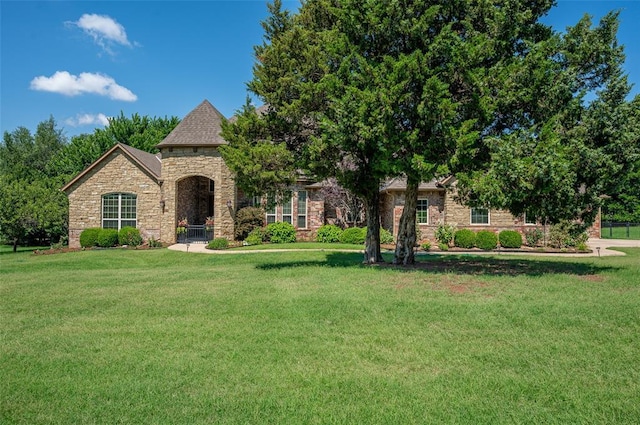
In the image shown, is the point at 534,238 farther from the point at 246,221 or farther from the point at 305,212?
the point at 246,221

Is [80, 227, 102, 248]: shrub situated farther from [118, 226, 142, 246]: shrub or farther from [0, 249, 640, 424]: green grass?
[0, 249, 640, 424]: green grass

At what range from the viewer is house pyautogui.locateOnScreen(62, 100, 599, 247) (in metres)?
23.5

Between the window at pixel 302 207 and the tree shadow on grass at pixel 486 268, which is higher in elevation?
the window at pixel 302 207

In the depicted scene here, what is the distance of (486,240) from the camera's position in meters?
22.7

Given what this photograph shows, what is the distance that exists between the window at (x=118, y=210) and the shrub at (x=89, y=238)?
116cm

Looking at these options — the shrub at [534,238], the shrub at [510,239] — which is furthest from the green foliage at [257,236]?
the shrub at [534,238]

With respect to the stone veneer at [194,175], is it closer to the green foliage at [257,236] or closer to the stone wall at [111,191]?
the stone wall at [111,191]

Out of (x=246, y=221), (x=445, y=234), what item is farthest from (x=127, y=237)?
(x=445, y=234)

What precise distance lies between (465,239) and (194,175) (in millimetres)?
15215

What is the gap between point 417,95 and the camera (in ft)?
38.8

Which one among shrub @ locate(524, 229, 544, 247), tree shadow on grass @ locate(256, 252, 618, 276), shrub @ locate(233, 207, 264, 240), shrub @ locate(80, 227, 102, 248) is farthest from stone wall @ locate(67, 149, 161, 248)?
shrub @ locate(524, 229, 544, 247)

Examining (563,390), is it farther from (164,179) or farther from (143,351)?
(164,179)

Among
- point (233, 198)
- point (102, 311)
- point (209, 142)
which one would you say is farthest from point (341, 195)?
point (102, 311)

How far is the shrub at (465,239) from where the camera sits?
22.9 metres
